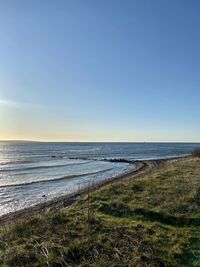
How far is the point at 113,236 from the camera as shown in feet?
31.6

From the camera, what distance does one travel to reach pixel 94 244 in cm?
895

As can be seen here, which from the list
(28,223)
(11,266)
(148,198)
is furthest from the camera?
(148,198)

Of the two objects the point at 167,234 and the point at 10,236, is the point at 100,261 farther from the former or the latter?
the point at 10,236

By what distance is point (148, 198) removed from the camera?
15328 mm

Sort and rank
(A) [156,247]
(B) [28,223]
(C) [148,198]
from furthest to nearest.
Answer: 1. (C) [148,198]
2. (B) [28,223]
3. (A) [156,247]

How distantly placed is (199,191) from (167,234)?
274 inches

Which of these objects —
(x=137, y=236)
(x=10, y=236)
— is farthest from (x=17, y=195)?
(x=137, y=236)

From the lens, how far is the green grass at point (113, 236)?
26.4 ft

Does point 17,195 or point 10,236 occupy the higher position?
point 10,236

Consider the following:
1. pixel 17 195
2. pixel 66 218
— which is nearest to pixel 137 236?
pixel 66 218

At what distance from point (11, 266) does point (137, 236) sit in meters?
3.85

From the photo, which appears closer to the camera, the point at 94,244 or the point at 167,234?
the point at 94,244

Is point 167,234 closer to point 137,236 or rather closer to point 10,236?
point 137,236

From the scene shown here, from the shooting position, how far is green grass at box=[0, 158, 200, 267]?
26.4 feet
